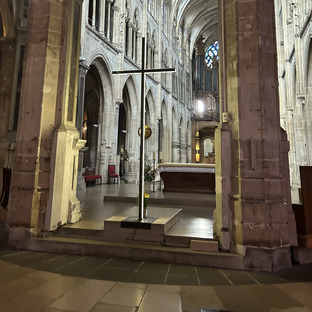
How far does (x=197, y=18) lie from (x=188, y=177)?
24.0 m

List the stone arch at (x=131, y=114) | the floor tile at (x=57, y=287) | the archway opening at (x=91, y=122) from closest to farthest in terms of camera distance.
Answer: the floor tile at (x=57, y=287) < the stone arch at (x=131, y=114) < the archway opening at (x=91, y=122)

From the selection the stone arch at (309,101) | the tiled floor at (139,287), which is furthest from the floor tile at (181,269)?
the stone arch at (309,101)

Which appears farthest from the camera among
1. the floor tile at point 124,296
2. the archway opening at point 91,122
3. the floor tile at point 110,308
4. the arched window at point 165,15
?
the arched window at point 165,15

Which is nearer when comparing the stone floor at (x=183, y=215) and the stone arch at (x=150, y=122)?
Result: the stone floor at (x=183, y=215)

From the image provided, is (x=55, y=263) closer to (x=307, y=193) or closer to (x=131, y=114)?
(x=307, y=193)

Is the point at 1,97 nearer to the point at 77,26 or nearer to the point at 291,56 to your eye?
the point at 77,26

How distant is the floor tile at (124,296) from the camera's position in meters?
1.75

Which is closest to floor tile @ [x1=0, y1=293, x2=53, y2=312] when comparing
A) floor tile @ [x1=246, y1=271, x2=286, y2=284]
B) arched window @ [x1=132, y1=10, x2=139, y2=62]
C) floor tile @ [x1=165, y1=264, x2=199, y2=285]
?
floor tile @ [x1=165, y1=264, x2=199, y2=285]

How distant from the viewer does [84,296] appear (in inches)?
72.2

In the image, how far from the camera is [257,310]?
66.0 inches

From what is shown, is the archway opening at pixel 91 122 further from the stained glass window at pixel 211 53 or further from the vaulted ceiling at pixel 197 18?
the stained glass window at pixel 211 53

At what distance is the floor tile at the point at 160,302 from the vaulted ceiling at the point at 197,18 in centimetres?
2223

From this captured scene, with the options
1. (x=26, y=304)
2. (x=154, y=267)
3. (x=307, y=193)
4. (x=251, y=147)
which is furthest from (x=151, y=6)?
(x=26, y=304)

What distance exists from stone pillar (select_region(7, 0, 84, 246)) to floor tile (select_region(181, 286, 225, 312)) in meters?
2.09
